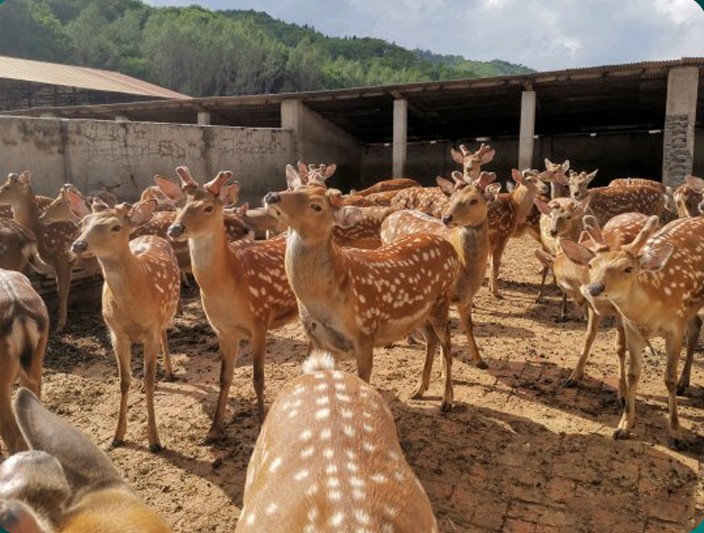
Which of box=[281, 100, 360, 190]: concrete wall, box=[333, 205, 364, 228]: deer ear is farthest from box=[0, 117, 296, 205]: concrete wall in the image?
box=[333, 205, 364, 228]: deer ear

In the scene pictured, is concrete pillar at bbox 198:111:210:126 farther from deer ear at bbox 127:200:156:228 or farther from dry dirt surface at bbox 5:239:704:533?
deer ear at bbox 127:200:156:228

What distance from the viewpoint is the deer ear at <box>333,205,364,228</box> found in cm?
446

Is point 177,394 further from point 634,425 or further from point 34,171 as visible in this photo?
point 34,171

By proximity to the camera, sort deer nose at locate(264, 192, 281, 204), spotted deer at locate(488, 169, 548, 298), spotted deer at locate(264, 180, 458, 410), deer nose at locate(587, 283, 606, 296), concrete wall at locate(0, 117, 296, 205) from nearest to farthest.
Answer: deer nose at locate(264, 192, 281, 204), deer nose at locate(587, 283, 606, 296), spotted deer at locate(264, 180, 458, 410), spotted deer at locate(488, 169, 548, 298), concrete wall at locate(0, 117, 296, 205)

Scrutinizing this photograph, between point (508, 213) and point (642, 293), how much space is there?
16.9 ft

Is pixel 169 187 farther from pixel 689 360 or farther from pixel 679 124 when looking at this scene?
pixel 679 124

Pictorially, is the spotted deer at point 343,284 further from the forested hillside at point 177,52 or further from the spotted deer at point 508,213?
the forested hillside at point 177,52

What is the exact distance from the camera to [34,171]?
33.9ft

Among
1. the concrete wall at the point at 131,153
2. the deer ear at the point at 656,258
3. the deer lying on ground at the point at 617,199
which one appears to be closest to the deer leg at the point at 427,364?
the deer ear at the point at 656,258

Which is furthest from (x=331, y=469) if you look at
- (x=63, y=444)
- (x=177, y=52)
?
(x=177, y=52)

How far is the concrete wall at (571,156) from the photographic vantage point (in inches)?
798

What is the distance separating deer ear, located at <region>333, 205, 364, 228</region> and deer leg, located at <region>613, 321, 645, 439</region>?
2.28 meters

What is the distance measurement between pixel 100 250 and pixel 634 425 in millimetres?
4430

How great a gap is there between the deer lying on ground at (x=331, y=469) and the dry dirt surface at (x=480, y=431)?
1.34 metres
